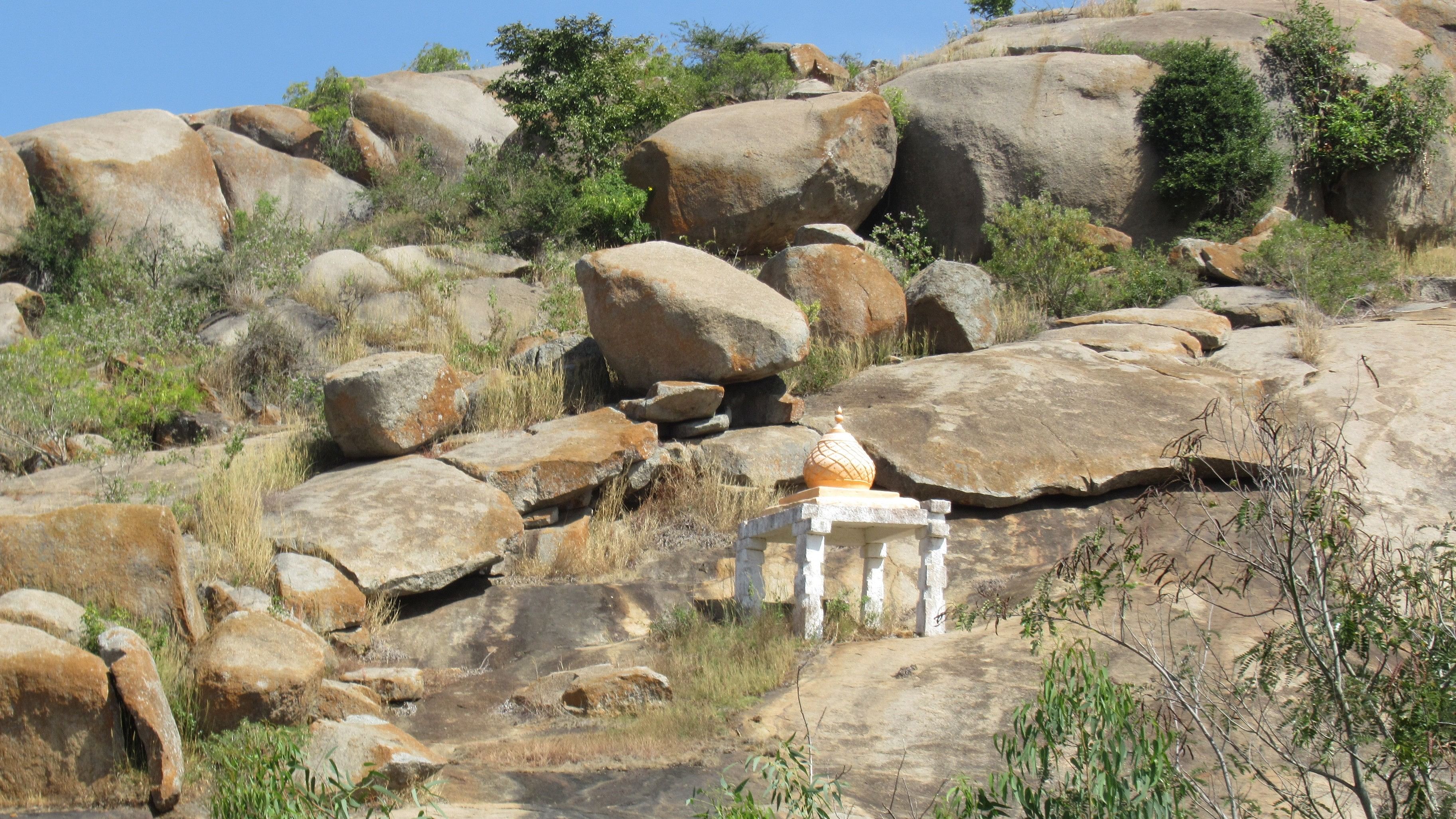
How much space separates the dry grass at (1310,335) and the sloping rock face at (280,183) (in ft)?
42.2

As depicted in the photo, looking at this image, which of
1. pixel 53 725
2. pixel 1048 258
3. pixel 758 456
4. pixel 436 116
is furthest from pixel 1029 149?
pixel 53 725

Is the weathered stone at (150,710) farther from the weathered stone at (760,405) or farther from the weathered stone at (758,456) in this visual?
the weathered stone at (760,405)

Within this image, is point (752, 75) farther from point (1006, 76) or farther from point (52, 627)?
point (52, 627)

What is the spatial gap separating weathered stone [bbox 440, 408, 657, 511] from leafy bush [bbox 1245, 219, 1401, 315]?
24.5 feet

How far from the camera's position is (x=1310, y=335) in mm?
10539

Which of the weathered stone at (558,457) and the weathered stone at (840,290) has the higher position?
the weathered stone at (840,290)

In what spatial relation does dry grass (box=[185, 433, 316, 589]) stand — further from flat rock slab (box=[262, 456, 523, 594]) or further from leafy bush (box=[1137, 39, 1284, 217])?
leafy bush (box=[1137, 39, 1284, 217])

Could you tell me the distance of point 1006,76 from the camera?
16.8 meters

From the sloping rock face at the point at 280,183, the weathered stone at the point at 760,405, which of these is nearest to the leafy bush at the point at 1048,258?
the weathered stone at the point at 760,405

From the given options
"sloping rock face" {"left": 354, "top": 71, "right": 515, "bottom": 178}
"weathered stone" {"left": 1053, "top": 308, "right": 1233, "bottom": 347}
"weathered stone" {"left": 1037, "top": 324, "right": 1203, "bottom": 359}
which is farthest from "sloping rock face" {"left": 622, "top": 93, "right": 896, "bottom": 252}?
"sloping rock face" {"left": 354, "top": 71, "right": 515, "bottom": 178}

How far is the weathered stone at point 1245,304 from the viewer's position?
40.2ft

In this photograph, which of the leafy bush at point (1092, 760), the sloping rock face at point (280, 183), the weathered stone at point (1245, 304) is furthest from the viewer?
the sloping rock face at point (280, 183)

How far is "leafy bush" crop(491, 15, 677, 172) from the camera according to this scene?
17.1 metres

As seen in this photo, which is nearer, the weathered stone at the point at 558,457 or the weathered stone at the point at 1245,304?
the weathered stone at the point at 558,457
